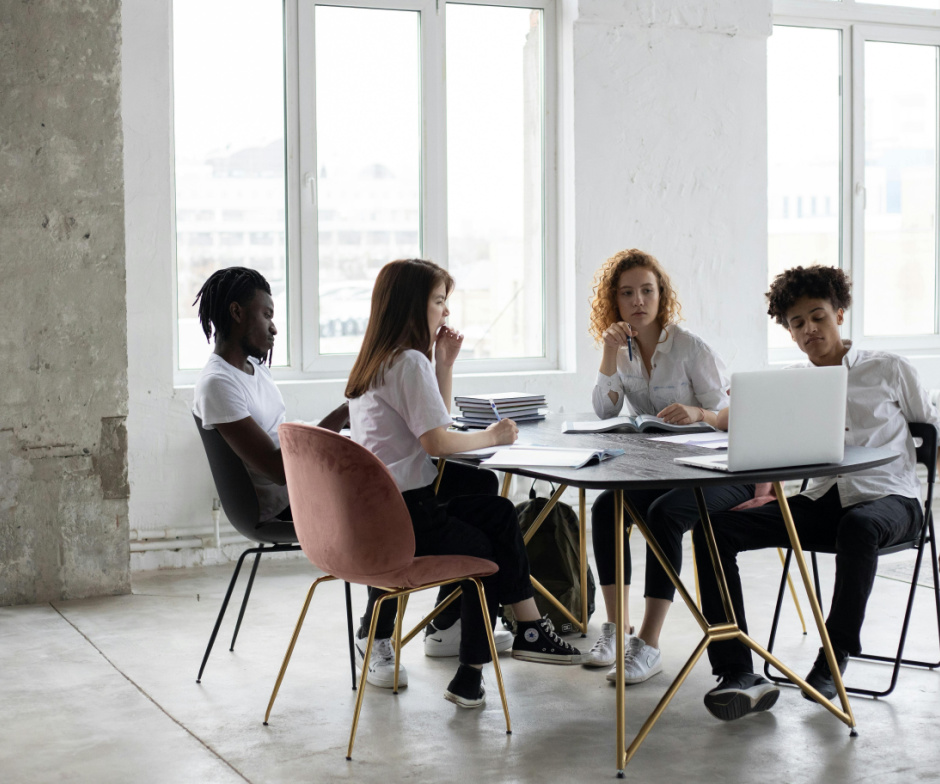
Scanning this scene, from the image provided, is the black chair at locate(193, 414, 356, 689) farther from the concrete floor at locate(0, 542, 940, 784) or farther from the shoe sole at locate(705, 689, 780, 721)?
the shoe sole at locate(705, 689, 780, 721)

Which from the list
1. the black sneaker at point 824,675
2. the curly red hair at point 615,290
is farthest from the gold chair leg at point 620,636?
the curly red hair at point 615,290

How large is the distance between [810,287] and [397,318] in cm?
117

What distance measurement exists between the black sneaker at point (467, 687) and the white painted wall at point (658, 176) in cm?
219

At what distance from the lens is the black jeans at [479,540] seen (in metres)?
2.88

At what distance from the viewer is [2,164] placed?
409cm

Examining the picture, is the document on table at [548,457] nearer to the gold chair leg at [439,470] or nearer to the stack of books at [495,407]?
the gold chair leg at [439,470]

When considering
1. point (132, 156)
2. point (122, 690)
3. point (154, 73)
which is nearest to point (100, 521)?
point (122, 690)

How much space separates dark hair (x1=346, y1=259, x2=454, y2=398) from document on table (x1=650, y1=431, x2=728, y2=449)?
2.38 ft

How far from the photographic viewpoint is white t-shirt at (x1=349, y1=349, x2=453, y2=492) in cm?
288

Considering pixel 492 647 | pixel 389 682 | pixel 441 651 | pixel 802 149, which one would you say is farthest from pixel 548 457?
pixel 802 149

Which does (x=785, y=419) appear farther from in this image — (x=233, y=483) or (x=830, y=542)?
(x=233, y=483)

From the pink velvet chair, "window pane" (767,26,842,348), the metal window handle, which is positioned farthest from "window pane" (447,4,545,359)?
the pink velvet chair

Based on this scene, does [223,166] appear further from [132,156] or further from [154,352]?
[154,352]

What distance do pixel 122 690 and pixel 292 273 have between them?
238cm
